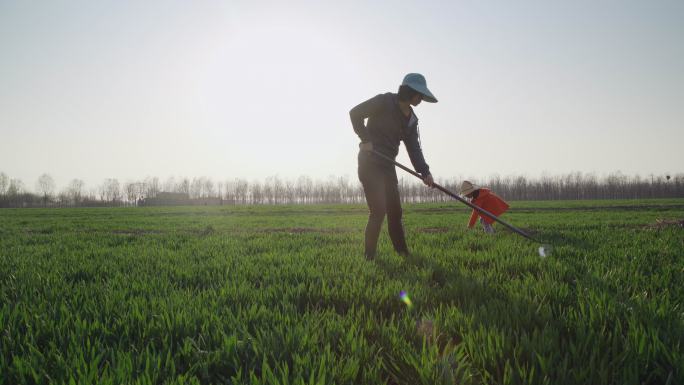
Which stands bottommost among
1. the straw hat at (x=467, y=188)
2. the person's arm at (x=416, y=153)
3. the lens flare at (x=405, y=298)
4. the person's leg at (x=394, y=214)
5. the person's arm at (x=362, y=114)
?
the lens flare at (x=405, y=298)

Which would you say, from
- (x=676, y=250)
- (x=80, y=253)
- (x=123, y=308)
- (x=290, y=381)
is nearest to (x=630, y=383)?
(x=290, y=381)

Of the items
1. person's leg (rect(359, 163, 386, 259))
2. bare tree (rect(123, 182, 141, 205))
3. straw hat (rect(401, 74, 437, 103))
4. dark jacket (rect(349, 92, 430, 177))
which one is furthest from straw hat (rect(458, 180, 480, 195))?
bare tree (rect(123, 182, 141, 205))

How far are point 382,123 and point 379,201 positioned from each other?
3.76 ft

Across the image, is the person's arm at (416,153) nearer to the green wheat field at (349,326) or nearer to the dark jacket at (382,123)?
the dark jacket at (382,123)

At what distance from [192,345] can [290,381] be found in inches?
29.2

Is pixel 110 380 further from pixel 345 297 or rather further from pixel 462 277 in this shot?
pixel 462 277

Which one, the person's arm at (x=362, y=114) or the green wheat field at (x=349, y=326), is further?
the person's arm at (x=362, y=114)

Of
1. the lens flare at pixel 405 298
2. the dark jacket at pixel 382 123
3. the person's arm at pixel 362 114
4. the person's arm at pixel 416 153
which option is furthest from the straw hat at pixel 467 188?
the lens flare at pixel 405 298

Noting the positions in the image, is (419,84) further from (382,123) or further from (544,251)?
(544,251)

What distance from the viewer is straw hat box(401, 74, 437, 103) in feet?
14.4

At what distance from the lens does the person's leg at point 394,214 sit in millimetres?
4824

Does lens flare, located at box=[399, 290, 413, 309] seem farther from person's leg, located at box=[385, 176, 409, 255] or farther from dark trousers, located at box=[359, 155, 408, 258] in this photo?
person's leg, located at box=[385, 176, 409, 255]

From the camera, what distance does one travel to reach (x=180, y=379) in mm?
1393

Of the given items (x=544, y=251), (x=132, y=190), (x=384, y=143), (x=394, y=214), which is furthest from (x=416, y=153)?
(x=132, y=190)
